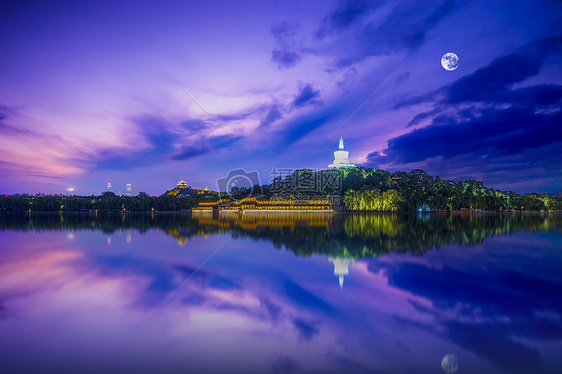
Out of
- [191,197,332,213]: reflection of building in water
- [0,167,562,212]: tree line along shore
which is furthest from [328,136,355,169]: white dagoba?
[191,197,332,213]: reflection of building in water

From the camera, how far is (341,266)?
10.8 m

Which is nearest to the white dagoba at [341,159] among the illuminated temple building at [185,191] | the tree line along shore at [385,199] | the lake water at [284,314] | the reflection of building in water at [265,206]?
the tree line along shore at [385,199]

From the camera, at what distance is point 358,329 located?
18.6ft

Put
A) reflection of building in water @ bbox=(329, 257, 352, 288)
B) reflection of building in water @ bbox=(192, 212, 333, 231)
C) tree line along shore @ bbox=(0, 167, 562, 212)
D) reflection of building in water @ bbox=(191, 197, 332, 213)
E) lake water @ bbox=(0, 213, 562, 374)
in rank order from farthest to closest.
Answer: reflection of building in water @ bbox=(191, 197, 332, 213)
tree line along shore @ bbox=(0, 167, 562, 212)
reflection of building in water @ bbox=(192, 212, 333, 231)
reflection of building in water @ bbox=(329, 257, 352, 288)
lake water @ bbox=(0, 213, 562, 374)

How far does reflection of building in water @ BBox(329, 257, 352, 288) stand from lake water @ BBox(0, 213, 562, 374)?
0.04 m

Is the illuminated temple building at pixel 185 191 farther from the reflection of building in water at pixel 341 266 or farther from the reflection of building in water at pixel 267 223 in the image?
the reflection of building in water at pixel 341 266

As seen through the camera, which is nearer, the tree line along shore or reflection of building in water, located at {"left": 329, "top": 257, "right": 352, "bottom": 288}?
reflection of building in water, located at {"left": 329, "top": 257, "right": 352, "bottom": 288}

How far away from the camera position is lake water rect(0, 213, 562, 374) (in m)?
4.59

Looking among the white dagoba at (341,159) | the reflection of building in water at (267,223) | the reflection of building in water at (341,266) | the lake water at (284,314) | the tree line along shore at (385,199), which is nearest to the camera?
the lake water at (284,314)

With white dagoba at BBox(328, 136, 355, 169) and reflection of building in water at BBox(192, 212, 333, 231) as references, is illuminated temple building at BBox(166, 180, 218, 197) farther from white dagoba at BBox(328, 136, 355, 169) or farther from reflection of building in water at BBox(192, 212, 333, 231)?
reflection of building in water at BBox(192, 212, 333, 231)

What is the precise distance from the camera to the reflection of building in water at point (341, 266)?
31.7 ft

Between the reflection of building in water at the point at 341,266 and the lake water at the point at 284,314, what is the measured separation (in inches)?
1.5

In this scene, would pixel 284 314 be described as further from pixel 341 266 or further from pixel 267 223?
pixel 267 223

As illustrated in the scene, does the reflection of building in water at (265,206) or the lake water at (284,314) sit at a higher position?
the reflection of building in water at (265,206)
